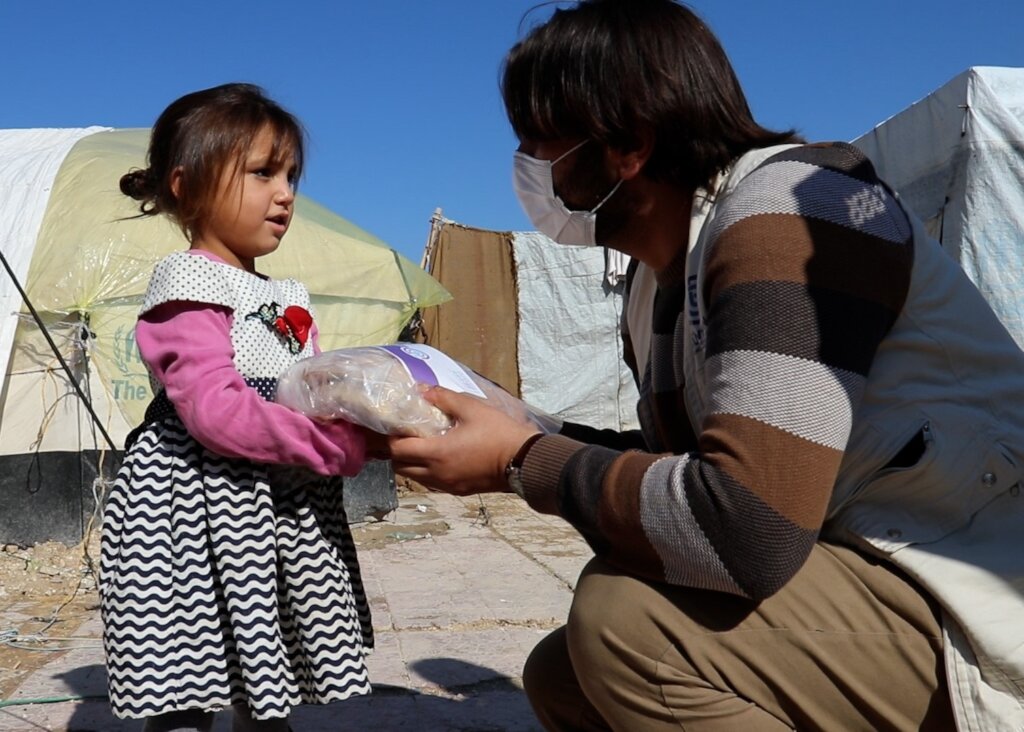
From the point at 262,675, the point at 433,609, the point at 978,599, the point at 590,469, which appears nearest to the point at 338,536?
the point at 262,675

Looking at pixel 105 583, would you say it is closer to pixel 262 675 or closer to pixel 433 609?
pixel 262 675

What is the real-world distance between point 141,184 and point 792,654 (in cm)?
165

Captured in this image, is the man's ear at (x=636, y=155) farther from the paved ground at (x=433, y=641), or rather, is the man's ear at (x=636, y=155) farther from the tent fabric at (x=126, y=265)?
the tent fabric at (x=126, y=265)

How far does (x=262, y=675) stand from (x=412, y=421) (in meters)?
0.61

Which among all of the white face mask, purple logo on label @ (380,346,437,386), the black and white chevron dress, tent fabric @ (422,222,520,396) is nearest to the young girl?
the black and white chevron dress

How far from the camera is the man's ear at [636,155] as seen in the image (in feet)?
5.38

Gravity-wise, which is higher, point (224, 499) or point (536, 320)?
point (224, 499)

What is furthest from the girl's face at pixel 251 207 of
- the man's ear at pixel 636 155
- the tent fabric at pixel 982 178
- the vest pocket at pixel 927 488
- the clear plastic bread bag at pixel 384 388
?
the tent fabric at pixel 982 178

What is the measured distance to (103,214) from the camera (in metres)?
5.54

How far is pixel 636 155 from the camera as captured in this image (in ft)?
5.46

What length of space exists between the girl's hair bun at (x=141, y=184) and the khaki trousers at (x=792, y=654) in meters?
1.38

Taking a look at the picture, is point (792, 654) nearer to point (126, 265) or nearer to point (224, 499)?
point (224, 499)

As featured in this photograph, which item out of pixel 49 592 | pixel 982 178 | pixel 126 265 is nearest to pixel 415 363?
pixel 49 592

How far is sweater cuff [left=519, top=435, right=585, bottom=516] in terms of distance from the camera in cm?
151
